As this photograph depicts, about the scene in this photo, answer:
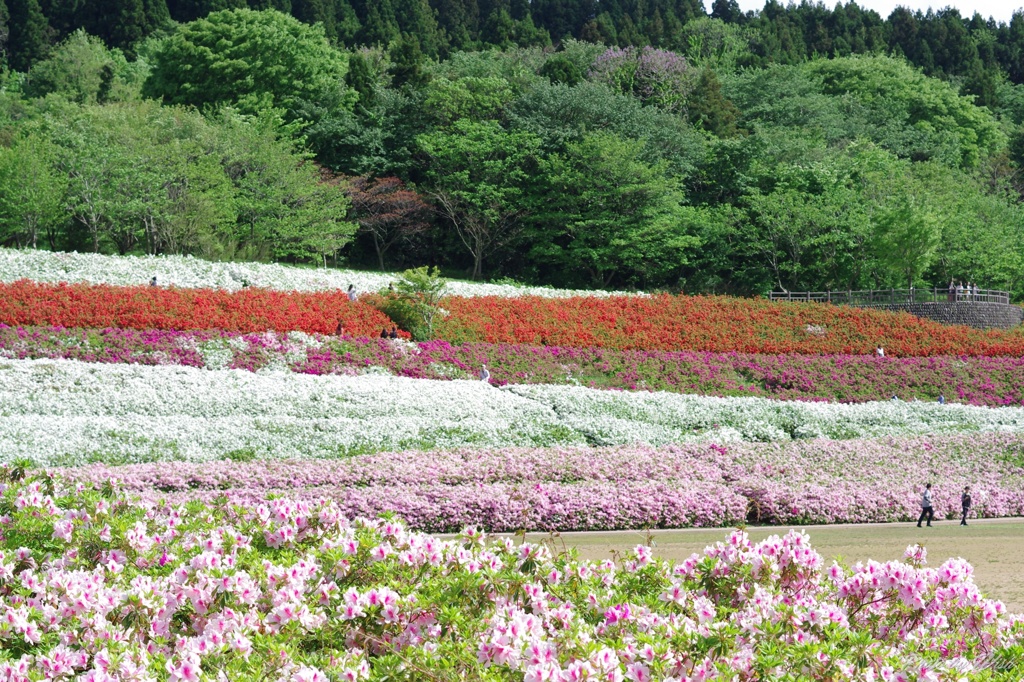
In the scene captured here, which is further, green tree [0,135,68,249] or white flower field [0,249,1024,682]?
green tree [0,135,68,249]

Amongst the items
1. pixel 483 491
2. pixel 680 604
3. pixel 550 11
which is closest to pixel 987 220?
pixel 483 491

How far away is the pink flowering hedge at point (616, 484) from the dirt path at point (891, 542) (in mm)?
526

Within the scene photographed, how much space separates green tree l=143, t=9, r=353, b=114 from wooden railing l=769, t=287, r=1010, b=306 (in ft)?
96.7

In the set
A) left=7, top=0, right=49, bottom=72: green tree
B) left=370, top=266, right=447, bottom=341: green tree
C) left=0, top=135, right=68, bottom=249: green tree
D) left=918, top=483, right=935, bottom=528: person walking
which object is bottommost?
left=918, top=483, right=935, bottom=528: person walking

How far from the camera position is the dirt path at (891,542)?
46.2 feet

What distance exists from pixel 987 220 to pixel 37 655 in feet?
187

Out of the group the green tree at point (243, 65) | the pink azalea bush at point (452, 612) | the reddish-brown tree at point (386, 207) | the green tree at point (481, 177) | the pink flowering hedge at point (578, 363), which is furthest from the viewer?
the green tree at point (243, 65)

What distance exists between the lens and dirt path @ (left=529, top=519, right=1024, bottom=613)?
14.1m

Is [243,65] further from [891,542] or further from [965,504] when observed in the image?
[891,542]

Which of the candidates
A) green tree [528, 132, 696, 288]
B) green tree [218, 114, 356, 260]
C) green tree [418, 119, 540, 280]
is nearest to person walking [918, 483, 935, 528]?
green tree [528, 132, 696, 288]

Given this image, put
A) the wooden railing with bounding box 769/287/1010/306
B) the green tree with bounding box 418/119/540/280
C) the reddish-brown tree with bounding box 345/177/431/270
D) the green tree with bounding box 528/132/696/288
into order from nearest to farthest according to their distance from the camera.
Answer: the wooden railing with bounding box 769/287/1010/306 < the green tree with bounding box 528/132/696/288 < the green tree with bounding box 418/119/540/280 < the reddish-brown tree with bounding box 345/177/431/270

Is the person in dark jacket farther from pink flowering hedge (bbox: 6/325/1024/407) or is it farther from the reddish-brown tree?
the reddish-brown tree

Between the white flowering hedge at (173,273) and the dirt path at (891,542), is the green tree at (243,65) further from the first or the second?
the dirt path at (891,542)

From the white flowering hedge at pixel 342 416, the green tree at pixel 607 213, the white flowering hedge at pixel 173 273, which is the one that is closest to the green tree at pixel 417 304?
the white flowering hedge at pixel 173 273
